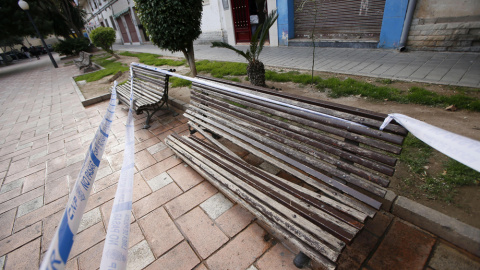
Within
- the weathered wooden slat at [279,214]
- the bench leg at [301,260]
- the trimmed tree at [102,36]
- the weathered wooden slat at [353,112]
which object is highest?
the trimmed tree at [102,36]

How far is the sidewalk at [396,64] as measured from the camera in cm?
411

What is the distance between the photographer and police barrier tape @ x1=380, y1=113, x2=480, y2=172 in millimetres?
990

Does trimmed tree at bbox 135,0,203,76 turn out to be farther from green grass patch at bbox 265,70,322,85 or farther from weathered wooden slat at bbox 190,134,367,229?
weathered wooden slat at bbox 190,134,367,229

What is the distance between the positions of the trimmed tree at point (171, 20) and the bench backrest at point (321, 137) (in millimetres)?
3066

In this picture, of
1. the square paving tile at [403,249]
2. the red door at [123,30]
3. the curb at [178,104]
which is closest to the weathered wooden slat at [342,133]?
the square paving tile at [403,249]

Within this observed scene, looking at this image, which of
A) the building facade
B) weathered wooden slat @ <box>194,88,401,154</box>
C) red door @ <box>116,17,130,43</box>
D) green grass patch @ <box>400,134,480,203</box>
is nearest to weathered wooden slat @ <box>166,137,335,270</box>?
weathered wooden slat @ <box>194,88,401,154</box>

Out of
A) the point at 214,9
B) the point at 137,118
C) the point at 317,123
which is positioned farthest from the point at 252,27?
the point at 317,123

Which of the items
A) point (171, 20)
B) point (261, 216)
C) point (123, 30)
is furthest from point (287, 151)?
point (123, 30)

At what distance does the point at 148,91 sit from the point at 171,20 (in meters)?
1.64

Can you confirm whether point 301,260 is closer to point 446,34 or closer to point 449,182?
point 449,182

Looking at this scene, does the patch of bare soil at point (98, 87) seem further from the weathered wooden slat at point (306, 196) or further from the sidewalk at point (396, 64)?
the weathered wooden slat at point (306, 196)

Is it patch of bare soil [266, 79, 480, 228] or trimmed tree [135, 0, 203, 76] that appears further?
trimmed tree [135, 0, 203, 76]

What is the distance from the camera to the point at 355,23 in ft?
23.9

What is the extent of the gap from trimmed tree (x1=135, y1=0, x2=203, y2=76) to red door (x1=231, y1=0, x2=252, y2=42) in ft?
22.6
